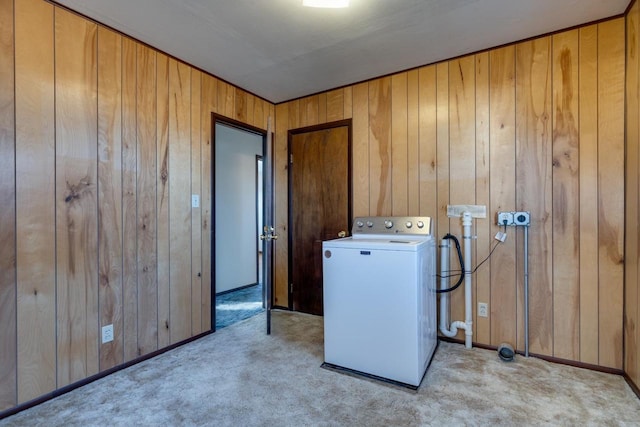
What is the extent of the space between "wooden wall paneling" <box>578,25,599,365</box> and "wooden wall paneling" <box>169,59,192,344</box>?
2.99 meters

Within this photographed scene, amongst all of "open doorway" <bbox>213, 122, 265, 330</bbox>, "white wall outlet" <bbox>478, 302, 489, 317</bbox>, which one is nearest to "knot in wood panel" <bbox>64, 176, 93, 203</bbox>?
"open doorway" <bbox>213, 122, 265, 330</bbox>

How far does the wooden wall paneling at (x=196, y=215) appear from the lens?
2.68 meters

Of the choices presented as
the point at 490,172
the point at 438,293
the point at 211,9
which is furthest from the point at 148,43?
the point at 438,293

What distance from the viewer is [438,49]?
2.43 m

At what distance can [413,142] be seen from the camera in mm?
2752

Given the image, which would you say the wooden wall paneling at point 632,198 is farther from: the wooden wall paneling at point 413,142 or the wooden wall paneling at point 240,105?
the wooden wall paneling at point 240,105

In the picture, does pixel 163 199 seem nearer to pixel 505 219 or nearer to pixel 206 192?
pixel 206 192

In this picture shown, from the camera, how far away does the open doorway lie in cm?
423

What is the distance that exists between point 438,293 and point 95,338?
8.31ft

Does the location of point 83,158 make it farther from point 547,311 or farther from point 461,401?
point 547,311

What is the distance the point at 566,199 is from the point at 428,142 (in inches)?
42.4

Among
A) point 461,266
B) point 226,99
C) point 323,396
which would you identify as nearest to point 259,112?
point 226,99

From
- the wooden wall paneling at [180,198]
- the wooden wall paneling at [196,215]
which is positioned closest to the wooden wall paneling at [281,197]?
the wooden wall paneling at [196,215]

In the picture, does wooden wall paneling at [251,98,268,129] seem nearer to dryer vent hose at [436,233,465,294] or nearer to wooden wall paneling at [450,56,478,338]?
wooden wall paneling at [450,56,478,338]
